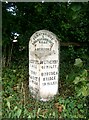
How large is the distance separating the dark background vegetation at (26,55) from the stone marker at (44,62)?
171 mm

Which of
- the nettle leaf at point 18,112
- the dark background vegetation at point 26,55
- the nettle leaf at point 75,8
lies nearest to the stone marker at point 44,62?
the dark background vegetation at point 26,55

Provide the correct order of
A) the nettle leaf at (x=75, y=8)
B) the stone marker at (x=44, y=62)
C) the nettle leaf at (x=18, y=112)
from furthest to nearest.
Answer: the stone marker at (x=44, y=62)
the nettle leaf at (x=18, y=112)
the nettle leaf at (x=75, y=8)

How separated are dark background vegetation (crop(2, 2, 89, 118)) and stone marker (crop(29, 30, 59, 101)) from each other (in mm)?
171

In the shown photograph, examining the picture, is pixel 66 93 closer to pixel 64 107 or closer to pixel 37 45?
pixel 64 107

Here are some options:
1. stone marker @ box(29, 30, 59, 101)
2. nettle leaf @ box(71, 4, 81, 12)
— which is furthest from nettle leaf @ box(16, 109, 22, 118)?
nettle leaf @ box(71, 4, 81, 12)

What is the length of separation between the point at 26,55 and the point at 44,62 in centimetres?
150

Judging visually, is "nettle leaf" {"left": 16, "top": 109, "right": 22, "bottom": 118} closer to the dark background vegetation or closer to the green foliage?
the dark background vegetation

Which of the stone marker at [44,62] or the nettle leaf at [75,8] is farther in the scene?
the stone marker at [44,62]

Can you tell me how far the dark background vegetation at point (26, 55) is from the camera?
302 cm

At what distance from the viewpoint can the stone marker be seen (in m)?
3.29

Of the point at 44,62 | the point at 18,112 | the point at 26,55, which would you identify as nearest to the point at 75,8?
the point at 44,62

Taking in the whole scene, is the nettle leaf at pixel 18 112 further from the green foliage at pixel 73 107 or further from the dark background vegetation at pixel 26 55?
the green foliage at pixel 73 107

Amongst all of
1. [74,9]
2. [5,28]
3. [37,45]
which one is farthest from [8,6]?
[74,9]

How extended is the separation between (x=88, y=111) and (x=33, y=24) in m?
2.07
